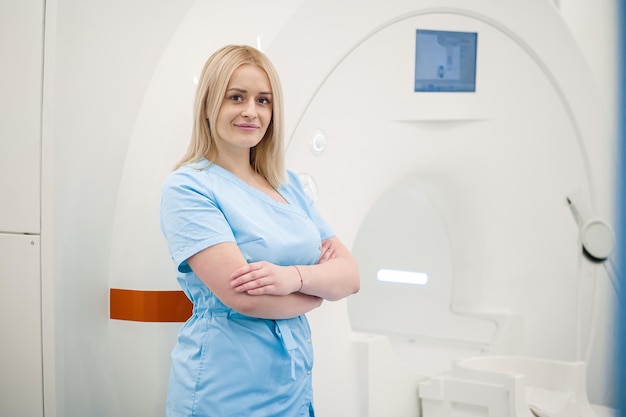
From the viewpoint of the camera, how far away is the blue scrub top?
1.44 meters

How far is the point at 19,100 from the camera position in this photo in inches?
66.4

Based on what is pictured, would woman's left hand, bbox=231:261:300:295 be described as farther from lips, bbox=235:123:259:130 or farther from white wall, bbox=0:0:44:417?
white wall, bbox=0:0:44:417

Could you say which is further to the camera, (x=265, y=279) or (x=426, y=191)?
(x=426, y=191)

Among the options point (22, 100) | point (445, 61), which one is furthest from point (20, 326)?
point (445, 61)

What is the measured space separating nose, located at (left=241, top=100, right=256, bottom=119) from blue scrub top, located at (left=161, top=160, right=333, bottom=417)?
0.12 meters

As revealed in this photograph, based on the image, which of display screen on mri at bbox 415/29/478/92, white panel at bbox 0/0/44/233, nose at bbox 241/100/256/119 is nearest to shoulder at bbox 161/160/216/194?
nose at bbox 241/100/256/119

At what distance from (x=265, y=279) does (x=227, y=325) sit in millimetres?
136

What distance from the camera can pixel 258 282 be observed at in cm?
141

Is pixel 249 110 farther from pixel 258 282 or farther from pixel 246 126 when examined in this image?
pixel 258 282

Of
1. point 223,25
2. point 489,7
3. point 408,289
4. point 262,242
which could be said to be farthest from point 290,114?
point 408,289

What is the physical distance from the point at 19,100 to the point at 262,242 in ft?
2.08

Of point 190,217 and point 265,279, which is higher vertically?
point 190,217

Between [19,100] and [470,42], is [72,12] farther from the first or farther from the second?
[470,42]

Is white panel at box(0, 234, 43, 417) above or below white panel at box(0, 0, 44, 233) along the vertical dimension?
below
